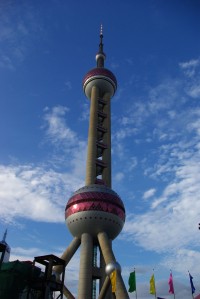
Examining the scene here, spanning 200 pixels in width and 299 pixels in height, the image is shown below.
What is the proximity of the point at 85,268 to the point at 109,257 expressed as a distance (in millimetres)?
4531

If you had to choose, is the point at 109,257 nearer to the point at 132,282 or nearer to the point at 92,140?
the point at 132,282

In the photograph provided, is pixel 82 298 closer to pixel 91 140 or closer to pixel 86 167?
pixel 86 167

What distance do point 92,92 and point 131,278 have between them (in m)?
46.1

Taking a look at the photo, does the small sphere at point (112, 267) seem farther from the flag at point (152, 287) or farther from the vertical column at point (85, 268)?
the vertical column at point (85, 268)

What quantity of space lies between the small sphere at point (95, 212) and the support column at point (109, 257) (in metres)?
1.55

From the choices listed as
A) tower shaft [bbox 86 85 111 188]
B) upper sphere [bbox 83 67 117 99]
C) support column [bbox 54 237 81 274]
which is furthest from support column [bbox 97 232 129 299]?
upper sphere [bbox 83 67 117 99]

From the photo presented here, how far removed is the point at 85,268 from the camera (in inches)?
2013

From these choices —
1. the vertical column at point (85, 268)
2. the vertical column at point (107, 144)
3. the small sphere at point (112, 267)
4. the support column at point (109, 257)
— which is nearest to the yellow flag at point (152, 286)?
the support column at point (109, 257)

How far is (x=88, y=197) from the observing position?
5512cm

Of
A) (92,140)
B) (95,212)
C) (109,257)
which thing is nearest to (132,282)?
(109,257)

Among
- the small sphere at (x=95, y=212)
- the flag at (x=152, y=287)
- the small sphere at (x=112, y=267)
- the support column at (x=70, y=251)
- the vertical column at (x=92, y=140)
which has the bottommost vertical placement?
the flag at (x=152, y=287)

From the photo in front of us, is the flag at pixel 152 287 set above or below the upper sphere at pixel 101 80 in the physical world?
below

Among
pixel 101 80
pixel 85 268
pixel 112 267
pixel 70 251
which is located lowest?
pixel 112 267

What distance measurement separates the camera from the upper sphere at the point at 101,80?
77.9 metres
